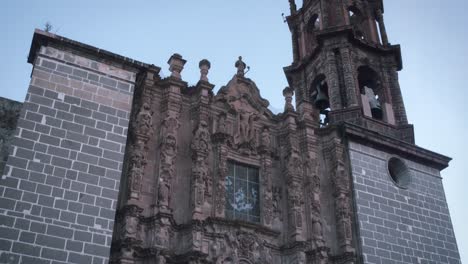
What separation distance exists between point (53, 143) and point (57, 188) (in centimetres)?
99

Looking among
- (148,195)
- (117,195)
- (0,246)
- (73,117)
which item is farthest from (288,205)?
(0,246)

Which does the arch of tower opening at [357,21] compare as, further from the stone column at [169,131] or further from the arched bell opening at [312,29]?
the stone column at [169,131]

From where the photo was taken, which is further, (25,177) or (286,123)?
(286,123)

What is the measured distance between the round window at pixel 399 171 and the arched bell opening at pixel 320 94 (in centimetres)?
329

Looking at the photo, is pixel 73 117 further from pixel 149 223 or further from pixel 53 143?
pixel 149 223

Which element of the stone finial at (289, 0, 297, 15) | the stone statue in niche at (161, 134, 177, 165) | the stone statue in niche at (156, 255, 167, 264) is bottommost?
the stone statue in niche at (156, 255, 167, 264)

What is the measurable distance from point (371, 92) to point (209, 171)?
8262 mm

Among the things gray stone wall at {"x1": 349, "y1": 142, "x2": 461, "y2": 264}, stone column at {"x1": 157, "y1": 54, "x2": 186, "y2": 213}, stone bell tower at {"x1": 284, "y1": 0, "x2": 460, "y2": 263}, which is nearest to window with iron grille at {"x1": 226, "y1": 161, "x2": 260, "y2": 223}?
stone bell tower at {"x1": 284, "y1": 0, "x2": 460, "y2": 263}

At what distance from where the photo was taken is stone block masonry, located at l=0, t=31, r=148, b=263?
9.63 m

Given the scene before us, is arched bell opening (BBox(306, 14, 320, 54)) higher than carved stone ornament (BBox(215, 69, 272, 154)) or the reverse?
higher

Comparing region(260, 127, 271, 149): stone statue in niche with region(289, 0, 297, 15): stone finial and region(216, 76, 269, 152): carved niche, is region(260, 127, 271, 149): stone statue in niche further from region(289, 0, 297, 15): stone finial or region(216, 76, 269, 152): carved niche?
region(289, 0, 297, 15): stone finial

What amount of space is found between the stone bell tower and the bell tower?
0.04 metres

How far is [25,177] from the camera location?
10016 millimetres

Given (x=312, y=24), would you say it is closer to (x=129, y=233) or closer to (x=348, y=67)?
(x=348, y=67)
